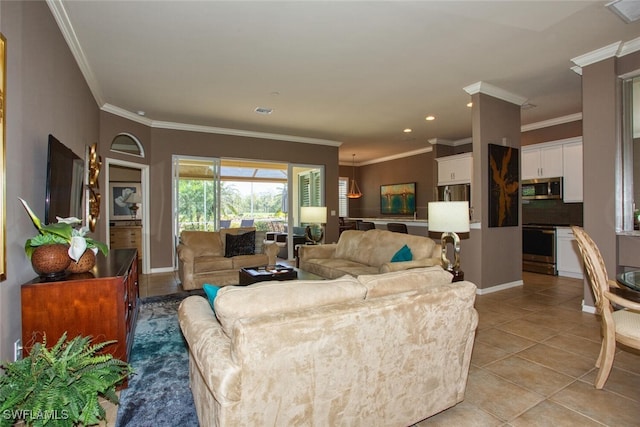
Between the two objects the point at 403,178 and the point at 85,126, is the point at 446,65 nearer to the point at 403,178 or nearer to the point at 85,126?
the point at 85,126

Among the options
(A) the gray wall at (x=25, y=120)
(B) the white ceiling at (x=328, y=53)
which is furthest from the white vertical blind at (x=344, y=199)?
(A) the gray wall at (x=25, y=120)

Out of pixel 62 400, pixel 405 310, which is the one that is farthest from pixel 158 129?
pixel 405 310

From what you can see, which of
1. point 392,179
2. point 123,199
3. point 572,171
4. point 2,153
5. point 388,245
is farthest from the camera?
point 392,179

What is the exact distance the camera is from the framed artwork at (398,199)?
369 inches

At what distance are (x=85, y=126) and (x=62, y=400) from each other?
12.1 ft

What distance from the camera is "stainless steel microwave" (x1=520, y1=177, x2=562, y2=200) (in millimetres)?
5871

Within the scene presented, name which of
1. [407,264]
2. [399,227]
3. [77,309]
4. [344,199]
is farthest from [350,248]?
[344,199]

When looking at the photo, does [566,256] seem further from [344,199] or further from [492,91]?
[344,199]

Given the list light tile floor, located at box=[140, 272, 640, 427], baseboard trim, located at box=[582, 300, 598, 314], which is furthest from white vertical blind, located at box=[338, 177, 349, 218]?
baseboard trim, located at box=[582, 300, 598, 314]

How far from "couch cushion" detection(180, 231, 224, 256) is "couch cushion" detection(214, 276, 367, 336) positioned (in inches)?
156

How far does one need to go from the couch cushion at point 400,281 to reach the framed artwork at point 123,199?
7511 millimetres

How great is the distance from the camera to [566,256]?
5.68 m

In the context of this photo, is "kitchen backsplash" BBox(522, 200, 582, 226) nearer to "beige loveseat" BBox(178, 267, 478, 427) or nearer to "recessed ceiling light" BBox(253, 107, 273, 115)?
"recessed ceiling light" BBox(253, 107, 273, 115)

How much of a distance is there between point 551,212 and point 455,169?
78.3 inches
